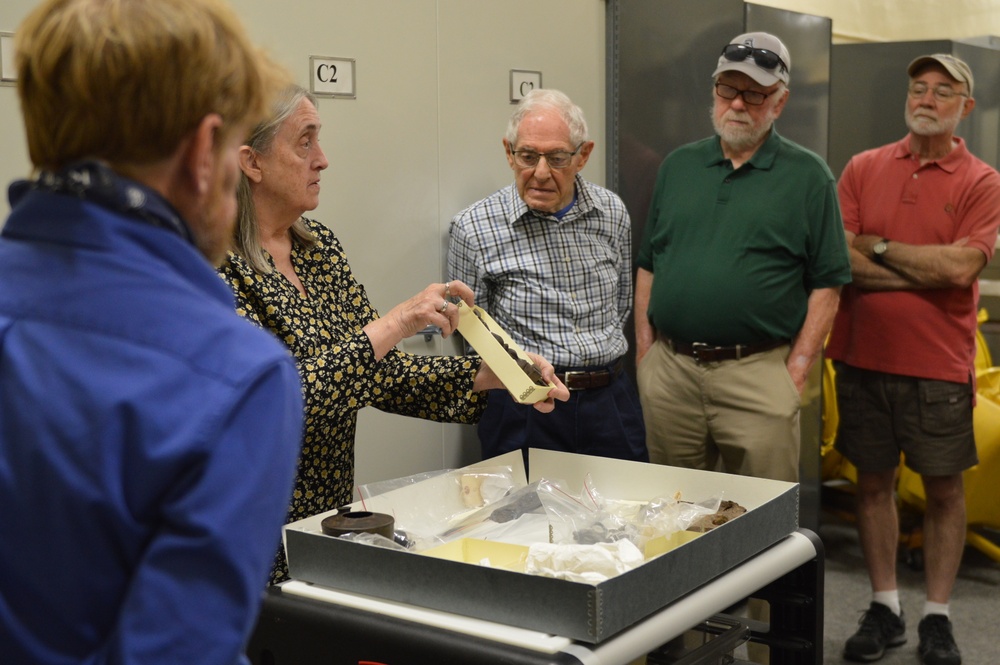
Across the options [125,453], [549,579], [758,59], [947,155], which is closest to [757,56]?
[758,59]

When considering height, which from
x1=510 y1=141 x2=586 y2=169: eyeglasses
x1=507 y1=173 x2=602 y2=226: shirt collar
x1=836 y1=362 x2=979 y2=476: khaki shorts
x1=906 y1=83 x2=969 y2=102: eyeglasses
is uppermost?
x1=906 y1=83 x2=969 y2=102: eyeglasses

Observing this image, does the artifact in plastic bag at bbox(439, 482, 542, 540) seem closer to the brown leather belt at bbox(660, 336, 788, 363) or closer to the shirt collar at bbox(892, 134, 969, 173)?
the brown leather belt at bbox(660, 336, 788, 363)

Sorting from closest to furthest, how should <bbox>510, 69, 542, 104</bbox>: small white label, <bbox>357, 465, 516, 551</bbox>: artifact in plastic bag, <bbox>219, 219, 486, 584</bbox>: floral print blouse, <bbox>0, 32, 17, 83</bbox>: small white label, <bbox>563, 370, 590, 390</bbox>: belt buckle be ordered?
<bbox>357, 465, 516, 551</bbox>: artifact in plastic bag
<bbox>219, 219, 486, 584</bbox>: floral print blouse
<bbox>0, 32, 17, 83</bbox>: small white label
<bbox>563, 370, 590, 390</bbox>: belt buckle
<bbox>510, 69, 542, 104</bbox>: small white label

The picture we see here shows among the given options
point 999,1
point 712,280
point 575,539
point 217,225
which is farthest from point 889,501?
point 999,1

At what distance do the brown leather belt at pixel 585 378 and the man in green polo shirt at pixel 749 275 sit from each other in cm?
31

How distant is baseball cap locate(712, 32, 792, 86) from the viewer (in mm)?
3076

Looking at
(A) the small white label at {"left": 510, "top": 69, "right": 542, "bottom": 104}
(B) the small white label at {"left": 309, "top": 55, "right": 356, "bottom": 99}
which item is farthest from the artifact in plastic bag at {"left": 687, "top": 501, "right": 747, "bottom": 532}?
(A) the small white label at {"left": 510, "top": 69, "right": 542, "bottom": 104}

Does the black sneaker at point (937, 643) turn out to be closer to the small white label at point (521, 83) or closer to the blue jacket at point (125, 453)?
the small white label at point (521, 83)

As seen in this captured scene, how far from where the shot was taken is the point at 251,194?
210cm

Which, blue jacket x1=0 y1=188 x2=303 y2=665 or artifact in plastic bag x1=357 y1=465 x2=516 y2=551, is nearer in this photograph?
blue jacket x1=0 y1=188 x2=303 y2=665

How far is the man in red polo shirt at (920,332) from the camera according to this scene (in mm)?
3361

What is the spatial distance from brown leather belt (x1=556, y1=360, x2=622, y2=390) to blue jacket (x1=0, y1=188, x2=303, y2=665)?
6.77 ft

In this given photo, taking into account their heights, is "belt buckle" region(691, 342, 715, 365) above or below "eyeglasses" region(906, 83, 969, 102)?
below

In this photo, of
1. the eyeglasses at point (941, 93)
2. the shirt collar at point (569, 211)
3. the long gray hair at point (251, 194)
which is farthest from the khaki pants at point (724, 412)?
the long gray hair at point (251, 194)
